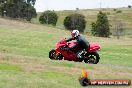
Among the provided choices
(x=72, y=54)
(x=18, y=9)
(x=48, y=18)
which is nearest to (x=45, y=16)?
(x=48, y=18)

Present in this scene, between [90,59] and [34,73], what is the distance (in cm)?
733

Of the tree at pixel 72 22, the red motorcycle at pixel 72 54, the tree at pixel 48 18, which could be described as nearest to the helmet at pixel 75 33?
the red motorcycle at pixel 72 54

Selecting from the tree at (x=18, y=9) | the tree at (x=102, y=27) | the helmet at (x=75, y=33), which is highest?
the helmet at (x=75, y=33)

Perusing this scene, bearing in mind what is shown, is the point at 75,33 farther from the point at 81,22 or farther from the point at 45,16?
the point at 45,16

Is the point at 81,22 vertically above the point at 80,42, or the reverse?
the point at 80,42

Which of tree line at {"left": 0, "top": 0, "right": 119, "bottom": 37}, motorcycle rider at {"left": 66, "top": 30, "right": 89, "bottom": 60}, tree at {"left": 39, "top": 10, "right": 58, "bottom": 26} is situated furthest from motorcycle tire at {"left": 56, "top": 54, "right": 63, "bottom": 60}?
tree at {"left": 39, "top": 10, "right": 58, "bottom": 26}

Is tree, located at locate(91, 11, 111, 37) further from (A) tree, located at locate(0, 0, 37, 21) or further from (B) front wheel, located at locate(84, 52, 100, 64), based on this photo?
(B) front wheel, located at locate(84, 52, 100, 64)

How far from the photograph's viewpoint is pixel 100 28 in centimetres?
11775

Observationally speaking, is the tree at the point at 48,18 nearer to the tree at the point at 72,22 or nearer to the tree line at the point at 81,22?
the tree line at the point at 81,22

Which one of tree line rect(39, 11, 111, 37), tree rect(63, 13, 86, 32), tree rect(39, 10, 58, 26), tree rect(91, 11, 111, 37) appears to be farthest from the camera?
tree rect(39, 10, 58, 26)

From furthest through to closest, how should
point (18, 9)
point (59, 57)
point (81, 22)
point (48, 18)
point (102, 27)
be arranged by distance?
point (48, 18), point (81, 22), point (102, 27), point (18, 9), point (59, 57)

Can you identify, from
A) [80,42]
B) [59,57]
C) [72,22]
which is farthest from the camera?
[72,22]

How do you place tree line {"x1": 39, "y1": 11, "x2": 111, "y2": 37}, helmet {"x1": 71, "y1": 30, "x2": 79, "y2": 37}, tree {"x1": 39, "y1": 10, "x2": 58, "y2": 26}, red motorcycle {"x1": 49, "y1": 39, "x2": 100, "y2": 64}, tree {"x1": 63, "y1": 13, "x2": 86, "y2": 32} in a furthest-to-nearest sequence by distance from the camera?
tree {"x1": 39, "y1": 10, "x2": 58, "y2": 26} → tree {"x1": 63, "y1": 13, "x2": 86, "y2": 32} → tree line {"x1": 39, "y1": 11, "x2": 111, "y2": 37} → red motorcycle {"x1": 49, "y1": 39, "x2": 100, "y2": 64} → helmet {"x1": 71, "y1": 30, "x2": 79, "y2": 37}

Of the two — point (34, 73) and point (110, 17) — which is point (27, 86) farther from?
point (110, 17)
